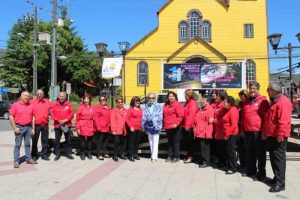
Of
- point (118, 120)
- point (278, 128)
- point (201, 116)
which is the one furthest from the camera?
point (118, 120)

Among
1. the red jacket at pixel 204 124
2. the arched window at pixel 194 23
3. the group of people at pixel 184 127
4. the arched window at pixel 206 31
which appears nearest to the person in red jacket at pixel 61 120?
the group of people at pixel 184 127

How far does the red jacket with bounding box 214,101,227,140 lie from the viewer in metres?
10.1

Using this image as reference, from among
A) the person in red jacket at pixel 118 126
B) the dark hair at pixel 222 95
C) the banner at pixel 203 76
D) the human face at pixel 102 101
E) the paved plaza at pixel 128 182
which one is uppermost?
the banner at pixel 203 76

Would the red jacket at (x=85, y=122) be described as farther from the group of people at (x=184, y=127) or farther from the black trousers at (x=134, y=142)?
the black trousers at (x=134, y=142)

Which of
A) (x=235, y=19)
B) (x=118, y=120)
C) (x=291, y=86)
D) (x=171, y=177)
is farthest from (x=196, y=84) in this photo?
(x=235, y=19)

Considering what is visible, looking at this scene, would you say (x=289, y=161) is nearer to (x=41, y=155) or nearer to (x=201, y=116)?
(x=201, y=116)

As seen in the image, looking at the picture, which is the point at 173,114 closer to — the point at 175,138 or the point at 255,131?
the point at 175,138

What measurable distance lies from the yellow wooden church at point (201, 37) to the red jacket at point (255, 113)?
112 feet

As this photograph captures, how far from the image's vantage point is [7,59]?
63.9 m

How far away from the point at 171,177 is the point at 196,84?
17739 millimetres

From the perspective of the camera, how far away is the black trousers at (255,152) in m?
8.84

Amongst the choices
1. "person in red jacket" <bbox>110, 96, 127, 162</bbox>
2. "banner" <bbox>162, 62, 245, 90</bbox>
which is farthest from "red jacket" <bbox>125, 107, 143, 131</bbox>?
"banner" <bbox>162, 62, 245, 90</bbox>

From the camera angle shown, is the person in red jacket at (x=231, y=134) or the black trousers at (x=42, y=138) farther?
the black trousers at (x=42, y=138)

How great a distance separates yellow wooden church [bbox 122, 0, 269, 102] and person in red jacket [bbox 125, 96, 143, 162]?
3174 centimetres
